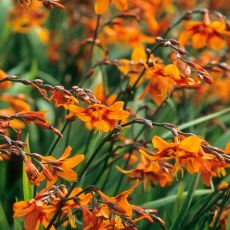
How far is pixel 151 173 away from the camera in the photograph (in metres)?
2.40

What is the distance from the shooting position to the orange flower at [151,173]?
2.28 meters

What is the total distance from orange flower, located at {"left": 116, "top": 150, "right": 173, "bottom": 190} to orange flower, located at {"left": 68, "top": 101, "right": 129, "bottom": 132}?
1.00 feet

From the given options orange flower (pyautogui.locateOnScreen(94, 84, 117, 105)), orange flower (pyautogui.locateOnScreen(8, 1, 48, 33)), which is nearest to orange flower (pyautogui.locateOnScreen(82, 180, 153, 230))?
orange flower (pyautogui.locateOnScreen(94, 84, 117, 105))

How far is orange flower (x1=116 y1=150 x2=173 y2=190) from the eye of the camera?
2279 mm

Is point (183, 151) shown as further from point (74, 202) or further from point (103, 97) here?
point (103, 97)

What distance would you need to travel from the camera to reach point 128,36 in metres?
4.04

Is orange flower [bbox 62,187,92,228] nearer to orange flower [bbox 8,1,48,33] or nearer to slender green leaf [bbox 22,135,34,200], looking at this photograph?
slender green leaf [bbox 22,135,34,200]

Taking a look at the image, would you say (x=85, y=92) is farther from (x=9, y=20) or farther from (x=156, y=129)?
(x=9, y=20)

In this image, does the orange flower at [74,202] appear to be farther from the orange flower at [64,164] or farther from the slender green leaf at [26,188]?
the slender green leaf at [26,188]

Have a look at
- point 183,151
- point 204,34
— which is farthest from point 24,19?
point 183,151

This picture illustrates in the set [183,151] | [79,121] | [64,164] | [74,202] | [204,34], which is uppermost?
[204,34]

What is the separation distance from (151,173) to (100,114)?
0.49m

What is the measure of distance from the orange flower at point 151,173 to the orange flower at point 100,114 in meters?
0.31

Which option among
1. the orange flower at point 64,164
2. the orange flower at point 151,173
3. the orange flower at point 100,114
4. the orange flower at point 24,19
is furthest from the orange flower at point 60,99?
the orange flower at point 24,19
